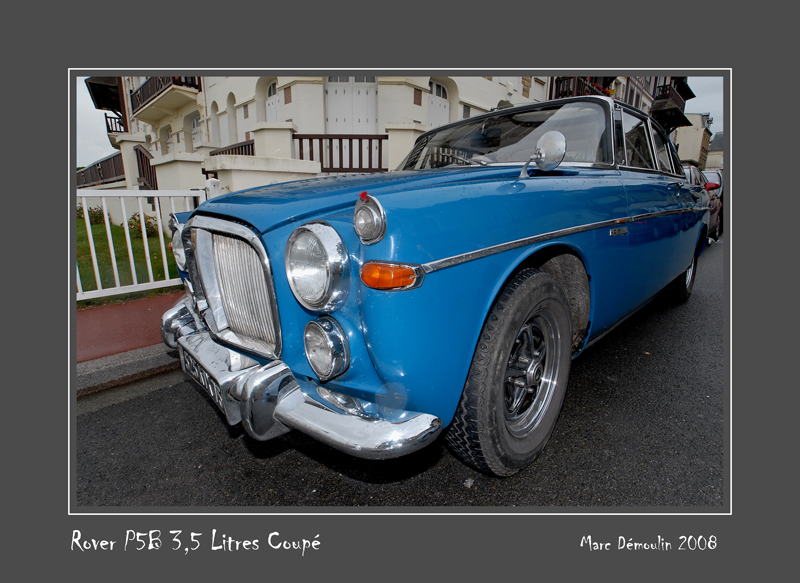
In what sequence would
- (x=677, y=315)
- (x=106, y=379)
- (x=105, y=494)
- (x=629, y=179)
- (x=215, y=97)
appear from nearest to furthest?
(x=105, y=494)
(x=629, y=179)
(x=106, y=379)
(x=677, y=315)
(x=215, y=97)

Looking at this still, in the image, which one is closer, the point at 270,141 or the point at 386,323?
the point at 386,323

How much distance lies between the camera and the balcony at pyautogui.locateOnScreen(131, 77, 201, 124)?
1484cm

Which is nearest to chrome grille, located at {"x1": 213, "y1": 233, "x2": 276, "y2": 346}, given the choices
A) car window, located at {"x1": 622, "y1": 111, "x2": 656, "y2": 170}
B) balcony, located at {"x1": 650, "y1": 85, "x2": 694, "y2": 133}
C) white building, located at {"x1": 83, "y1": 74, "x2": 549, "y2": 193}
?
car window, located at {"x1": 622, "y1": 111, "x2": 656, "y2": 170}

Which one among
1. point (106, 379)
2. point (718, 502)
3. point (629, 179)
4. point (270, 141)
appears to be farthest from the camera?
point (270, 141)

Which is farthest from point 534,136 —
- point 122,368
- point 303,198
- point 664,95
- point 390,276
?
point 664,95

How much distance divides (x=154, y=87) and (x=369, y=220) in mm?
19422

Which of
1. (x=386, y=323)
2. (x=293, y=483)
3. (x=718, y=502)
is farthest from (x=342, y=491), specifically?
(x=718, y=502)

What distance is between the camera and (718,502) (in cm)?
178

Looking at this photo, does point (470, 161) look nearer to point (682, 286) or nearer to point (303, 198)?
point (303, 198)

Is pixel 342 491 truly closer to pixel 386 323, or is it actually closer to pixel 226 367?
pixel 226 367

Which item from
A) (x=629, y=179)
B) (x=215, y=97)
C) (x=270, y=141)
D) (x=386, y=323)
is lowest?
(x=386, y=323)

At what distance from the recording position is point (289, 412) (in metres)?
1.60

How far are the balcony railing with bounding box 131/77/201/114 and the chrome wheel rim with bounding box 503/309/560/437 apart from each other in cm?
1578

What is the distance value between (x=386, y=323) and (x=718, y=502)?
62.2 inches
